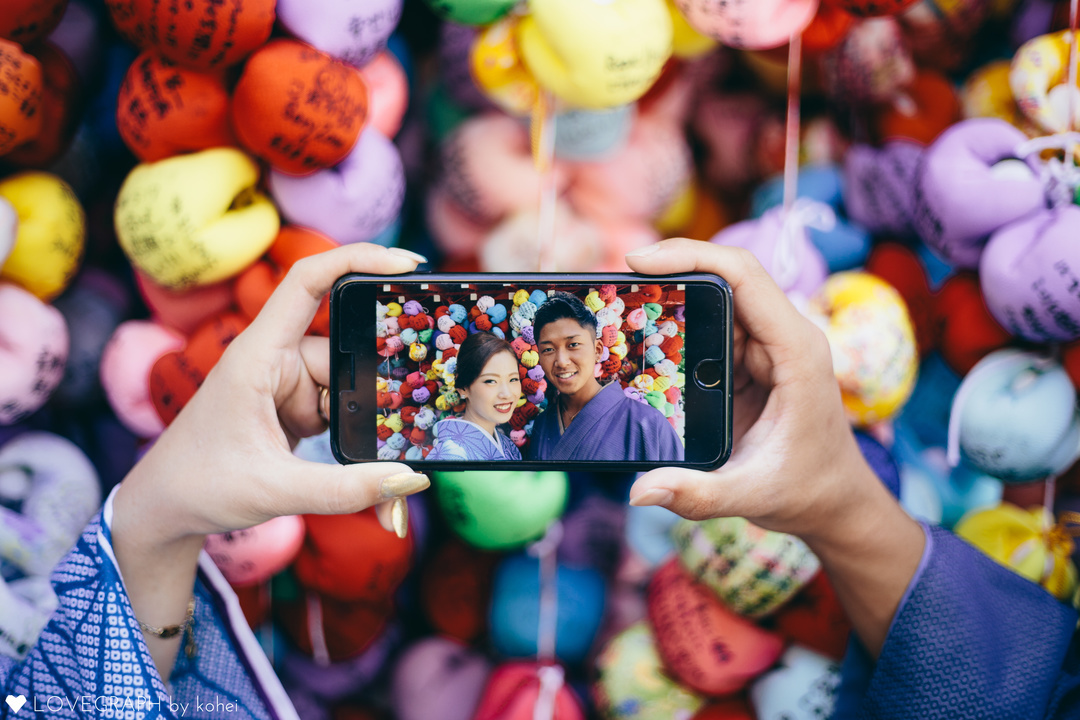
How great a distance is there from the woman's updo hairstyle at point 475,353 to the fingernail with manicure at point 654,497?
150 mm

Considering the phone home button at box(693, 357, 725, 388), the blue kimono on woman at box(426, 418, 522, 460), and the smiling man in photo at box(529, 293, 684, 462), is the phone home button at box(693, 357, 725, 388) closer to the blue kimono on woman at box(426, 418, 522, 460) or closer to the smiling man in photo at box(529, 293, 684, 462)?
the smiling man in photo at box(529, 293, 684, 462)

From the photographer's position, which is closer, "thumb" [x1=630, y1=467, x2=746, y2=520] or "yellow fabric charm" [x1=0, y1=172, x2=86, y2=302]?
"thumb" [x1=630, y1=467, x2=746, y2=520]

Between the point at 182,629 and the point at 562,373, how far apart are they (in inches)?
16.7

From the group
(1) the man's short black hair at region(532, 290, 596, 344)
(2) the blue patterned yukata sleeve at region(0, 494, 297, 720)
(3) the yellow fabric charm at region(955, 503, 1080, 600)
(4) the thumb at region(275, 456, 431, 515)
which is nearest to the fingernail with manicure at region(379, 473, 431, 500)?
(4) the thumb at region(275, 456, 431, 515)

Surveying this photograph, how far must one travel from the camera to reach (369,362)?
1.96 feet

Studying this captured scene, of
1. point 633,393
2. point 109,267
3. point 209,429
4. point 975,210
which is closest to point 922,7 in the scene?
point 975,210

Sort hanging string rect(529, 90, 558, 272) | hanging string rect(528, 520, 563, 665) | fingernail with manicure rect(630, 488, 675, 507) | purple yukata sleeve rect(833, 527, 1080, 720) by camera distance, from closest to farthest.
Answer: fingernail with manicure rect(630, 488, 675, 507)
purple yukata sleeve rect(833, 527, 1080, 720)
hanging string rect(529, 90, 558, 272)
hanging string rect(528, 520, 563, 665)

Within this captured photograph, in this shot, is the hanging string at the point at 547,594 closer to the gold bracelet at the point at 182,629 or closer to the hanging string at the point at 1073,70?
the gold bracelet at the point at 182,629

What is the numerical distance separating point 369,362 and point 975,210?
1.94 feet

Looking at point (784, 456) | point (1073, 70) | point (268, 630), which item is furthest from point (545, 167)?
point (268, 630)

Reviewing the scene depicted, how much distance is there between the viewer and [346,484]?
1.81 ft

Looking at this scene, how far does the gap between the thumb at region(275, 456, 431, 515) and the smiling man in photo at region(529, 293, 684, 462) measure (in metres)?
0.11

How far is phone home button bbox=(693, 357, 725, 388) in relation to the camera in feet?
1.94

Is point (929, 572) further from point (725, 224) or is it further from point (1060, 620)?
point (725, 224)
